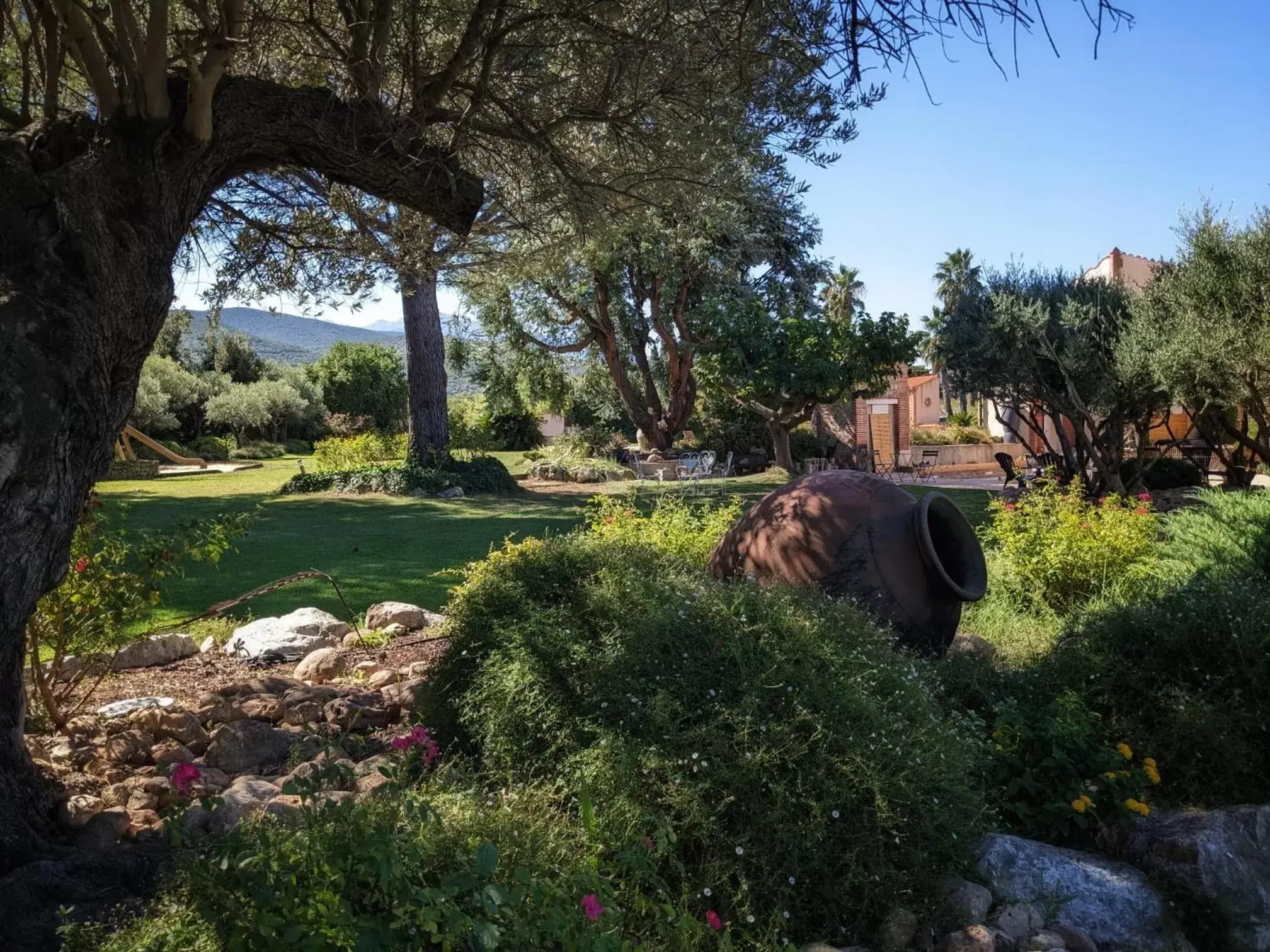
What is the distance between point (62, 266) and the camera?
3039 mm

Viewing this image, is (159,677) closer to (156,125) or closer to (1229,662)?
(156,125)

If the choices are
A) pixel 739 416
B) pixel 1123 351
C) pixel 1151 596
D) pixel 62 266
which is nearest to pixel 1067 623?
pixel 1151 596

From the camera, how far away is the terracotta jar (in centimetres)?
511

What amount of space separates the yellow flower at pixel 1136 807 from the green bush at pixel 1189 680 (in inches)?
16.7

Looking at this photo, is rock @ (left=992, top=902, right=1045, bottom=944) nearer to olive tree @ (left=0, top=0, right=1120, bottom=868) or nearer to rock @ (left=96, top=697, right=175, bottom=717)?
olive tree @ (left=0, top=0, right=1120, bottom=868)

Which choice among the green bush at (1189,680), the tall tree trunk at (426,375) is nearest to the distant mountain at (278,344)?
the tall tree trunk at (426,375)

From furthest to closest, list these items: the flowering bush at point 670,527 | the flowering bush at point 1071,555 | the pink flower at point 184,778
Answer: the flowering bush at point 1071,555, the flowering bush at point 670,527, the pink flower at point 184,778

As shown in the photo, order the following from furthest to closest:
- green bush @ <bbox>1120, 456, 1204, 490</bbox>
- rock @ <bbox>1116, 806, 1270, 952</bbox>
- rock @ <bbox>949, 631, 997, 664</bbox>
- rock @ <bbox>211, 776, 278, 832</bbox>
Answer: green bush @ <bbox>1120, 456, 1204, 490</bbox>, rock @ <bbox>949, 631, 997, 664</bbox>, rock @ <bbox>1116, 806, 1270, 952</bbox>, rock @ <bbox>211, 776, 278, 832</bbox>

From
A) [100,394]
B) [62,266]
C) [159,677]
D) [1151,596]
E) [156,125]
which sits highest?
[156,125]

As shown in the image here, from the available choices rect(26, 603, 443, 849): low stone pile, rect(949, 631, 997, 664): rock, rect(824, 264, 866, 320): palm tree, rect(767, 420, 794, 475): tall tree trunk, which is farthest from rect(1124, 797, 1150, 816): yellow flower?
rect(824, 264, 866, 320): palm tree

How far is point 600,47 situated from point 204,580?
20.3 feet

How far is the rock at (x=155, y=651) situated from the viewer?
5.87 m

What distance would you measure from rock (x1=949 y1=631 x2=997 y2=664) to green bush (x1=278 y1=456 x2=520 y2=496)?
38.7 feet

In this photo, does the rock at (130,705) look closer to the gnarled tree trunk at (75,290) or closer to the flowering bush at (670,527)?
the gnarled tree trunk at (75,290)
